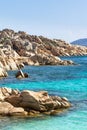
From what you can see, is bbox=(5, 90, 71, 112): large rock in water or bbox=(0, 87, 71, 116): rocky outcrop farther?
bbox=(5, 90, 71, 112): large rock in water

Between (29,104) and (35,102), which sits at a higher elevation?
(35,102)

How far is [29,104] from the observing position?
41.1 m

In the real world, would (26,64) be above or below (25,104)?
below

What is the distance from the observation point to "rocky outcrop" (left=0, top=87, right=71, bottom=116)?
39.8 m

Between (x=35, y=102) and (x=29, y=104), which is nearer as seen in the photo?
(x=35, y=102)

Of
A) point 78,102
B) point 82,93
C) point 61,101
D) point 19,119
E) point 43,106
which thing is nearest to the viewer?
point 19,119

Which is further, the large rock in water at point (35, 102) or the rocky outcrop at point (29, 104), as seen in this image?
the large rock in water at point (35, 102)

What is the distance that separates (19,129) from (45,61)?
102 m

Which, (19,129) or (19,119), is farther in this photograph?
(19,119)

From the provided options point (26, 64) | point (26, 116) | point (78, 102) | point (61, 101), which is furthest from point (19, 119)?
point (26, 64)

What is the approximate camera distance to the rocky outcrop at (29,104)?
39769 mm

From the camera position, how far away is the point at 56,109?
4231 cm

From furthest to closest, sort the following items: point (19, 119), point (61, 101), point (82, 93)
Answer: point (82, 93) < point (61, 101) < point (19, 119)

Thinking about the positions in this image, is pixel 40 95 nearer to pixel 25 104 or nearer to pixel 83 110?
pixel 25 104
